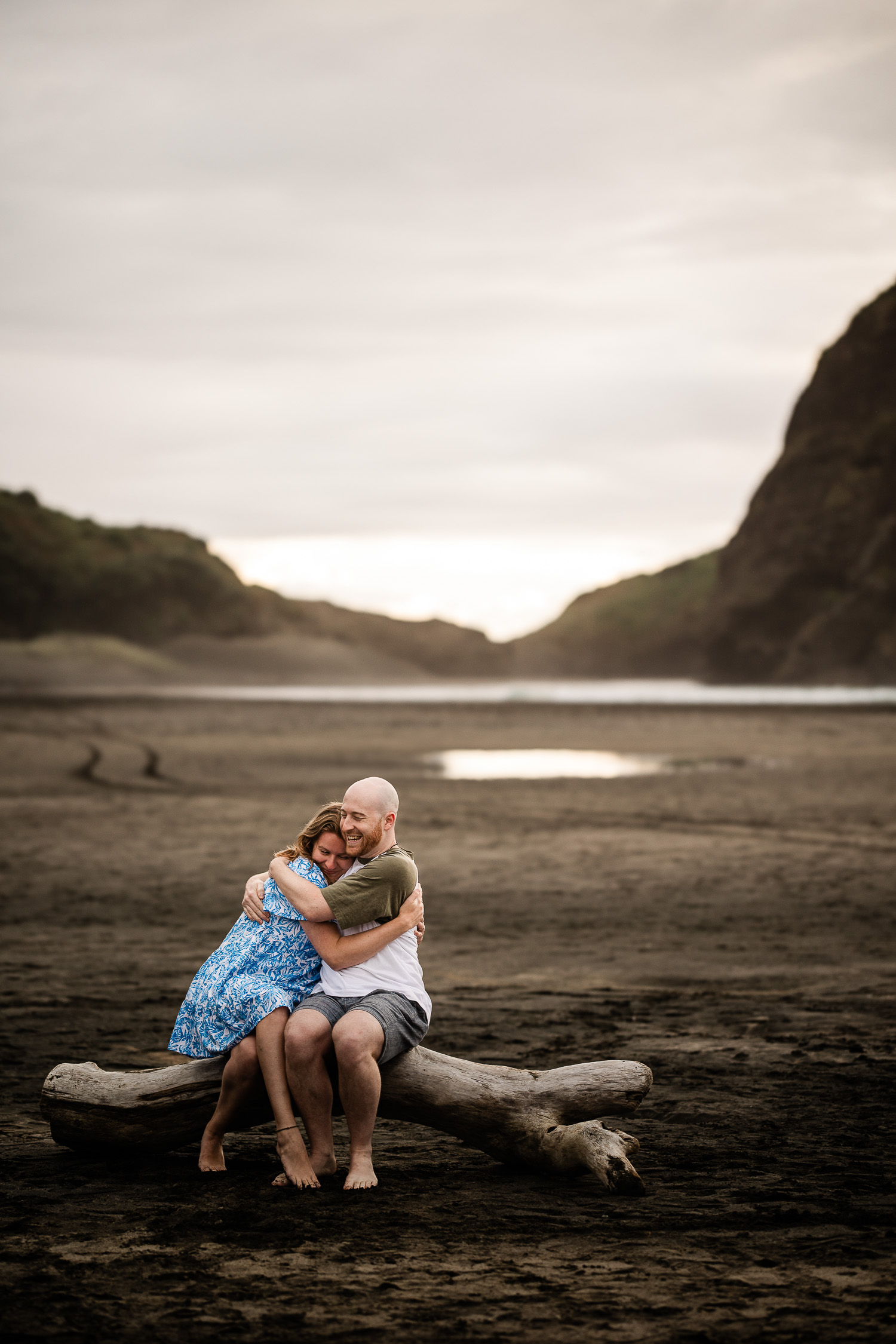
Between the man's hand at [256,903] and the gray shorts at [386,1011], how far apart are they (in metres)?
0.32

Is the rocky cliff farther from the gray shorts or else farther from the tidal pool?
the gray shorts

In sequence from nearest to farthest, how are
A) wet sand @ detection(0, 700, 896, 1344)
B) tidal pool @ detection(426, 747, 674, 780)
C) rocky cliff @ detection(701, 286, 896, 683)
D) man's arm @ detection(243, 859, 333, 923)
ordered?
wet sand @ detection(0, 700, 896, 1344)
man's arm @ detection(243, 859, 333, 923)
tidal pool @ detection(426, 747, 674, 780)
rocky cliff @ detection(701, 286, 896, 683)

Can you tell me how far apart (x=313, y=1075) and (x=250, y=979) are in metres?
0.40

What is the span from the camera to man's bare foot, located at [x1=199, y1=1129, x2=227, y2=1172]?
4.60 m

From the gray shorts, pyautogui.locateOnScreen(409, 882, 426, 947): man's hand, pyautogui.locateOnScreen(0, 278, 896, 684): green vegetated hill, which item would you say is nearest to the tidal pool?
pyautogui.locateOnScreen(409, 882, 426, 947): man's hand

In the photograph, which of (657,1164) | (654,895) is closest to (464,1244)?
(657,1164)

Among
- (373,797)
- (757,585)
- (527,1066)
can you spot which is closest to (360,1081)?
(373,797)

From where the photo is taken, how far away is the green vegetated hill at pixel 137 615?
127m

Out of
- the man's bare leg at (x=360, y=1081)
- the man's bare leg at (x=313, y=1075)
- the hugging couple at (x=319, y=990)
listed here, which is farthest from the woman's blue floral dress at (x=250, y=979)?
the man's bare leg at (x=360, y=1081)

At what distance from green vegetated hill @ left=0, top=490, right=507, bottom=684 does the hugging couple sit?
105713mm

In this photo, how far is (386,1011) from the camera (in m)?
4.53

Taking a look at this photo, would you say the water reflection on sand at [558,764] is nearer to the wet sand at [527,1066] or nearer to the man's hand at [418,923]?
the wet sand at [527,1066]

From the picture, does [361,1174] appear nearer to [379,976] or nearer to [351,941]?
[379,976]

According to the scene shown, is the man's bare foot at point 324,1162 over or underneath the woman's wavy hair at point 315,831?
underneath
